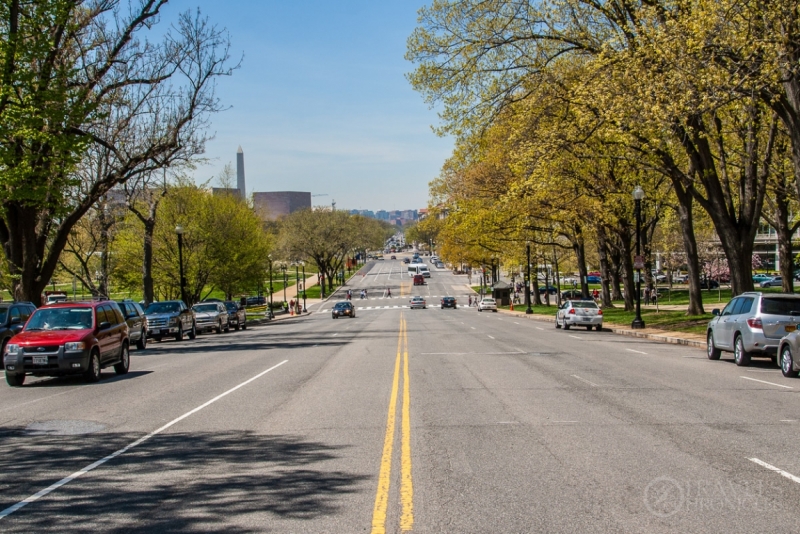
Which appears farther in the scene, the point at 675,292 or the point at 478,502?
the point at 675,292

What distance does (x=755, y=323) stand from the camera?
17.9 meters

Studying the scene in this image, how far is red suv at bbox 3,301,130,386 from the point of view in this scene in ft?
52.5

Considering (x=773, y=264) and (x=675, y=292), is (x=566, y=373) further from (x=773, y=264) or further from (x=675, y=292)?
(x=773, y=264)

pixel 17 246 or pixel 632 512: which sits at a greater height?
pixel 17 246

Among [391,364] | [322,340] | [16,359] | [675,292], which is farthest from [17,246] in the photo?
[675,292]

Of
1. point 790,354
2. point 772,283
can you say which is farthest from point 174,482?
point 772,283

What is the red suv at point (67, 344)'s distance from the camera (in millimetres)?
16000

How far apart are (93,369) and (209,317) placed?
1021 inches

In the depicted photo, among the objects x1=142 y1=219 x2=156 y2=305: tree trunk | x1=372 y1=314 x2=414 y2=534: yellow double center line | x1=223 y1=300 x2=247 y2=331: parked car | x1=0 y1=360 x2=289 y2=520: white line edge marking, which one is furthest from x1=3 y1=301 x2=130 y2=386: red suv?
x1=223 y1=300 x2=247 y2=331: parked car

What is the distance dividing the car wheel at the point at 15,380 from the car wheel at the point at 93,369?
124cm

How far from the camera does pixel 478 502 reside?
6.56 m

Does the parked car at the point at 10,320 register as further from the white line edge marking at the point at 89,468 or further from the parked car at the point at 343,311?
the parked car at the point at 343,311

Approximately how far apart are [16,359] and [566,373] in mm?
11460

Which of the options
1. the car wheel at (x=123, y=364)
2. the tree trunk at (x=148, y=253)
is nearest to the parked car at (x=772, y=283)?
the tree trunk at (x=148, y=253)
